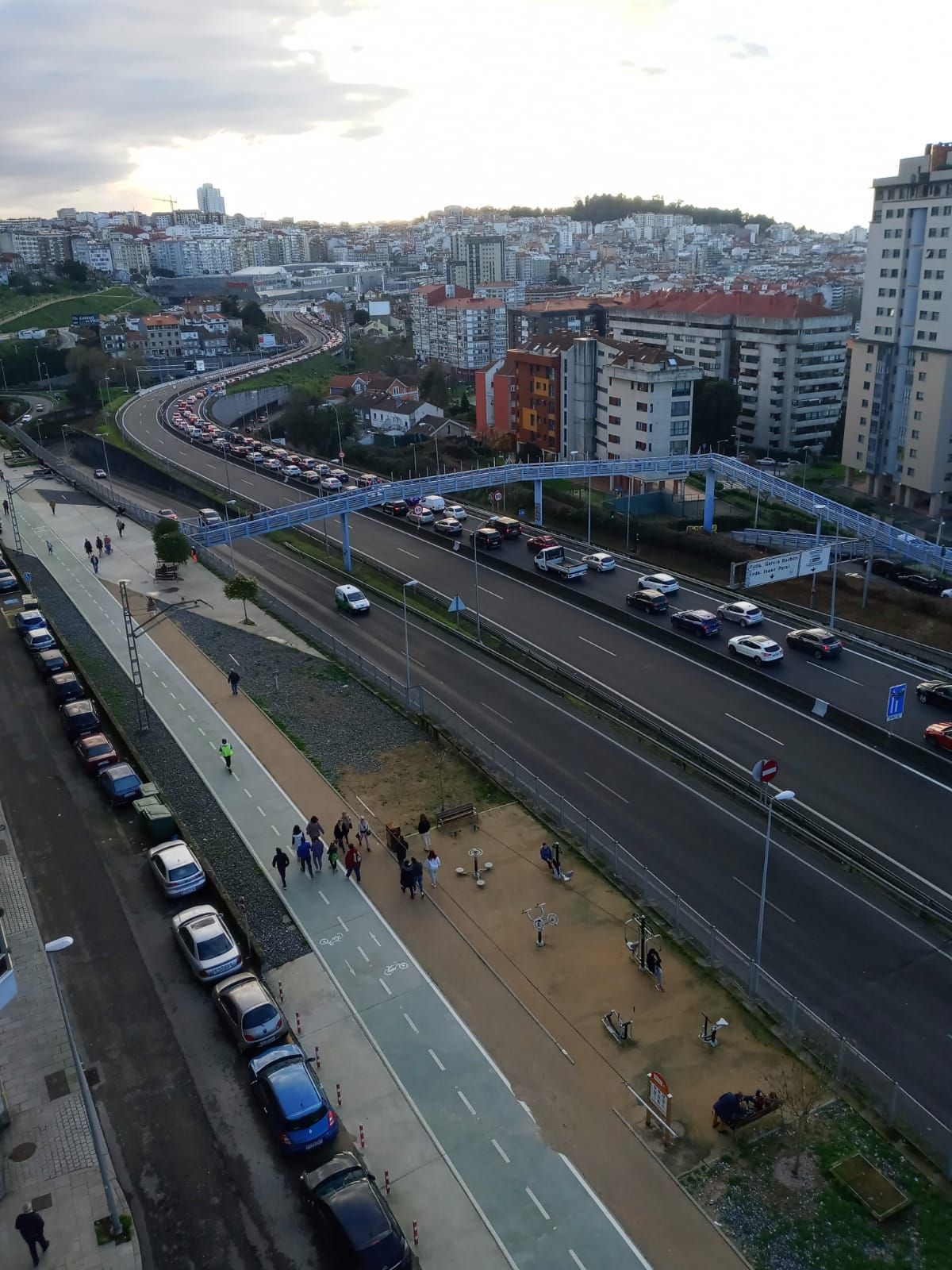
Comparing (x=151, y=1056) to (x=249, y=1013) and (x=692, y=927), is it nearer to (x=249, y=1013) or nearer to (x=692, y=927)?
(x=249, y=1013)

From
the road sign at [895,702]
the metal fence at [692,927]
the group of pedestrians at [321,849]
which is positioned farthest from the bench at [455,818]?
the road sign at [895,702]

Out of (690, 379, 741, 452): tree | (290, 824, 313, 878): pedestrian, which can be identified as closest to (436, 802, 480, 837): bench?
(290, 824, 313, 878): pedestrian

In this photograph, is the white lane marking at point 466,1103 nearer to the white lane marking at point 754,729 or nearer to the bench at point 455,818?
the bench at point 455,818

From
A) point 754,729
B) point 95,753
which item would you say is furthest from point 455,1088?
point 754,729

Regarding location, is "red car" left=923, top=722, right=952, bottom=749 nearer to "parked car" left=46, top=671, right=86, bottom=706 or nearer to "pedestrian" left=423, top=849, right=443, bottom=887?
"pedestrian" left=423, top=849, right=443, bottom=887

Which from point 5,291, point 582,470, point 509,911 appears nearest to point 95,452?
point 582,470

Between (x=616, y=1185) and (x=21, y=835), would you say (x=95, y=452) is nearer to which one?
(x=21, y=835)
